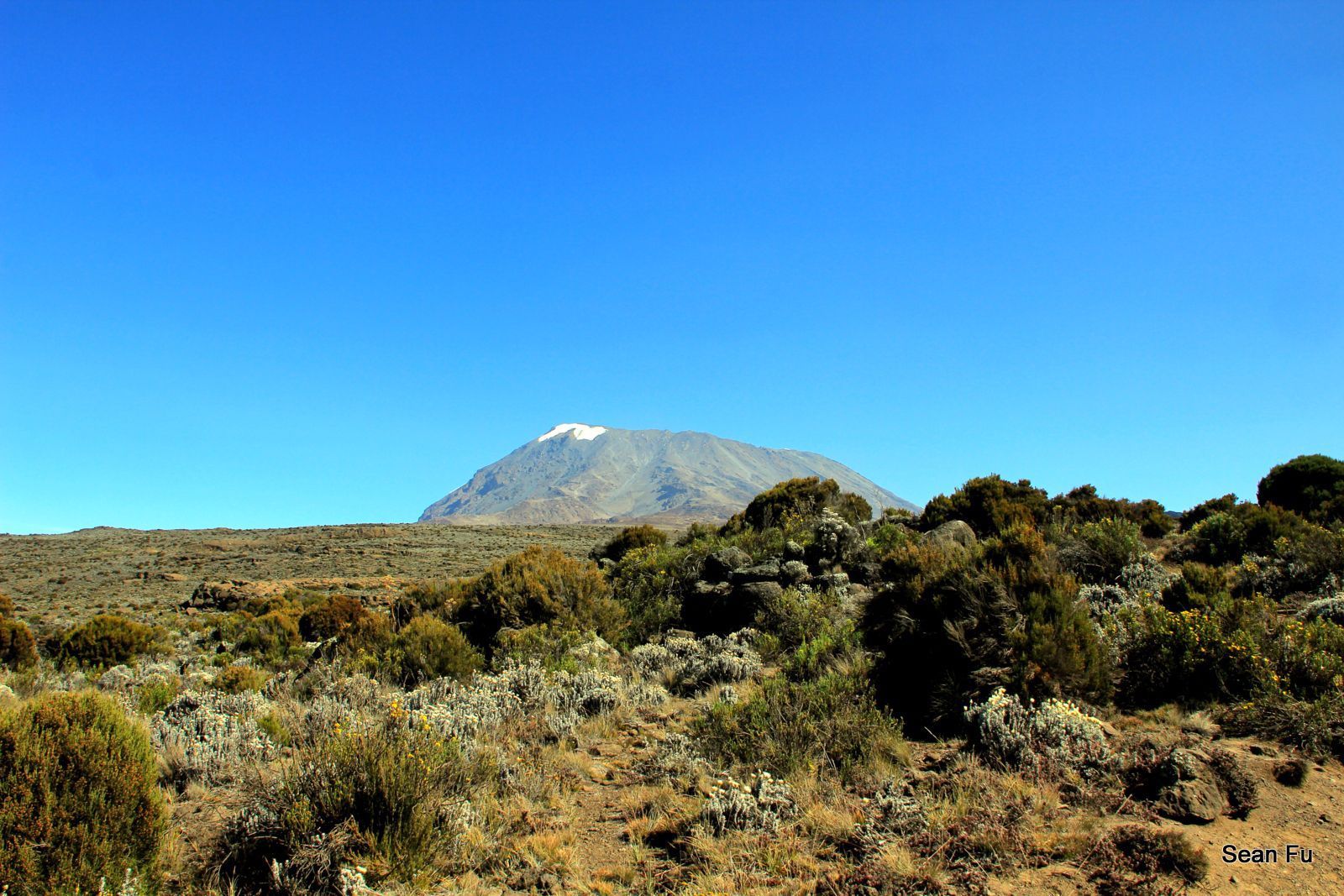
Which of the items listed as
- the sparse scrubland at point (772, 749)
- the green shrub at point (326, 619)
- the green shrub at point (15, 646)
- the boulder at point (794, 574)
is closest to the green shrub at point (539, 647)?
the sparse scrubland at point (772, 749)

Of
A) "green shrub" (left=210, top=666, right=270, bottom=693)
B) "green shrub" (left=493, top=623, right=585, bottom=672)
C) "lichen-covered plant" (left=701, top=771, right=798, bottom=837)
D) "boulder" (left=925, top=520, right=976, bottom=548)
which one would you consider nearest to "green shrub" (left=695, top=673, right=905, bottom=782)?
"lichen-covered plant" (left=701, top=771, right=798, bottom=837)

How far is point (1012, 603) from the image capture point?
7.86 meters

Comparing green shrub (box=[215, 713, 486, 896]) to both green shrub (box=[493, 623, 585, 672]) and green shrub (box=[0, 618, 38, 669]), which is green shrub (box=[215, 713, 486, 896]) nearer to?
green shrub (box=[493, 623, 585, 672])

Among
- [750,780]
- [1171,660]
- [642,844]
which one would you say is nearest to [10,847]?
[642,844]

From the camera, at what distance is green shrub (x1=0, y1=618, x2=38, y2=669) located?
15.8m

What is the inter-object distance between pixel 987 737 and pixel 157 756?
24.2 ft

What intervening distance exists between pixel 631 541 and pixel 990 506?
10.0m

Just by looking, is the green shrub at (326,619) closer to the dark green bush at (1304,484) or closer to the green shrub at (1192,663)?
the green shrub at (1192,663)

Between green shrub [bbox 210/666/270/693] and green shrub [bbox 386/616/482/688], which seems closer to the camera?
green shrub [bbox 210/666/270/693]

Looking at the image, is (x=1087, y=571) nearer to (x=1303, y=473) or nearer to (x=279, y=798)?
(x=279, y=798)

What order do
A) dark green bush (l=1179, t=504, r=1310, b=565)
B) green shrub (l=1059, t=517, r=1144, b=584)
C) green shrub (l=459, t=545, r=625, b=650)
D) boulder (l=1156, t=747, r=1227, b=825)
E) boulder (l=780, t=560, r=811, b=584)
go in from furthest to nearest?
boulder (l=780, t=560, r=811, b=584)
green shrub (l=459, t=545, r=625, b=650)
dark green bush (l=1179, t=504, r=1310, b=565)
green shrub (l=1059, t=517, r=1144, b=584)
boulder (l=1156, t=747, r=1227, b=825)

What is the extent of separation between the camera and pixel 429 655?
36.7ft

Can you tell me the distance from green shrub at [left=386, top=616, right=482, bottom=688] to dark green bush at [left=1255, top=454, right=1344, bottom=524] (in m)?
20.4

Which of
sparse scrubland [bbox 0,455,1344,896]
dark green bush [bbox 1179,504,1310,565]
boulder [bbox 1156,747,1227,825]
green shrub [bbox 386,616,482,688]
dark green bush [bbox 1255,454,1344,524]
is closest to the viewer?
sparse scrubland [bbox 0,455,1344,896]
